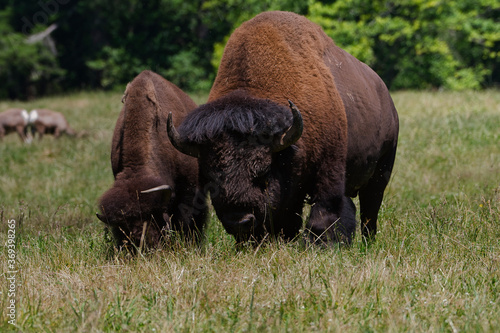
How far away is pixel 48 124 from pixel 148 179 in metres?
13.0

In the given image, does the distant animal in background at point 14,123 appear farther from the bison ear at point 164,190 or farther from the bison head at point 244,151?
the bison head at point 244,151

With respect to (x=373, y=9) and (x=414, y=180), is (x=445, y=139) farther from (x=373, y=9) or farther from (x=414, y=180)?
(x=373, y=9)

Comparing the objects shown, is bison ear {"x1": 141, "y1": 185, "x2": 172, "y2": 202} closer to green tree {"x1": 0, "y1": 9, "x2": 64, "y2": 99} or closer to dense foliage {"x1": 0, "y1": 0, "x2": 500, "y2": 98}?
dense foliage {"x1": 0, "y1": 0, "x2": 500, "y2": 98}

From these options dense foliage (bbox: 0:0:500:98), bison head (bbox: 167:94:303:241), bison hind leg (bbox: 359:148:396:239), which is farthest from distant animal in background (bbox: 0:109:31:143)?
bison head (bbox: 167:94:303:241)

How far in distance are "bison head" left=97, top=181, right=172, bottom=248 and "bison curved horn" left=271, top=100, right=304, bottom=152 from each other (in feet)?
4.78

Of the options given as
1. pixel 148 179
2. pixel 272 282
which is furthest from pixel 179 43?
pixel 272 282

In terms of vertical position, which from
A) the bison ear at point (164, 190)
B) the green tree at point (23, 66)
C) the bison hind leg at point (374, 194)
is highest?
the bison ear at point (164, 190)

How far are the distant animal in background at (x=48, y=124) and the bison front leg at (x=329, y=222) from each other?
45.0 feet

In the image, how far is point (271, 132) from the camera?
4.11 meters

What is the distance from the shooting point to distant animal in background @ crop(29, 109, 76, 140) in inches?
665

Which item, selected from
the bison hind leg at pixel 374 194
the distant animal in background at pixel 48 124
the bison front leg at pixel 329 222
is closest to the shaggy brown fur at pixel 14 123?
the distant animal in background at pixel 48 124

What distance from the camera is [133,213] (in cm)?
503

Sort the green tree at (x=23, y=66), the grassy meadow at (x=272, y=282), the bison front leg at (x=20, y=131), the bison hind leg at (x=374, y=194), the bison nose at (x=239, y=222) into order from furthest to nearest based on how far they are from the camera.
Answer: the green tree at (x=23, y=66)
the bison front leg at (x=20, y=131)
the bison hind leg at (x=374, y=194)
the bison nose at (x=239, y=222)
the grassy meadow at (x=272, y=282)

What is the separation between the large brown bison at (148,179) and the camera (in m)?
5.07
